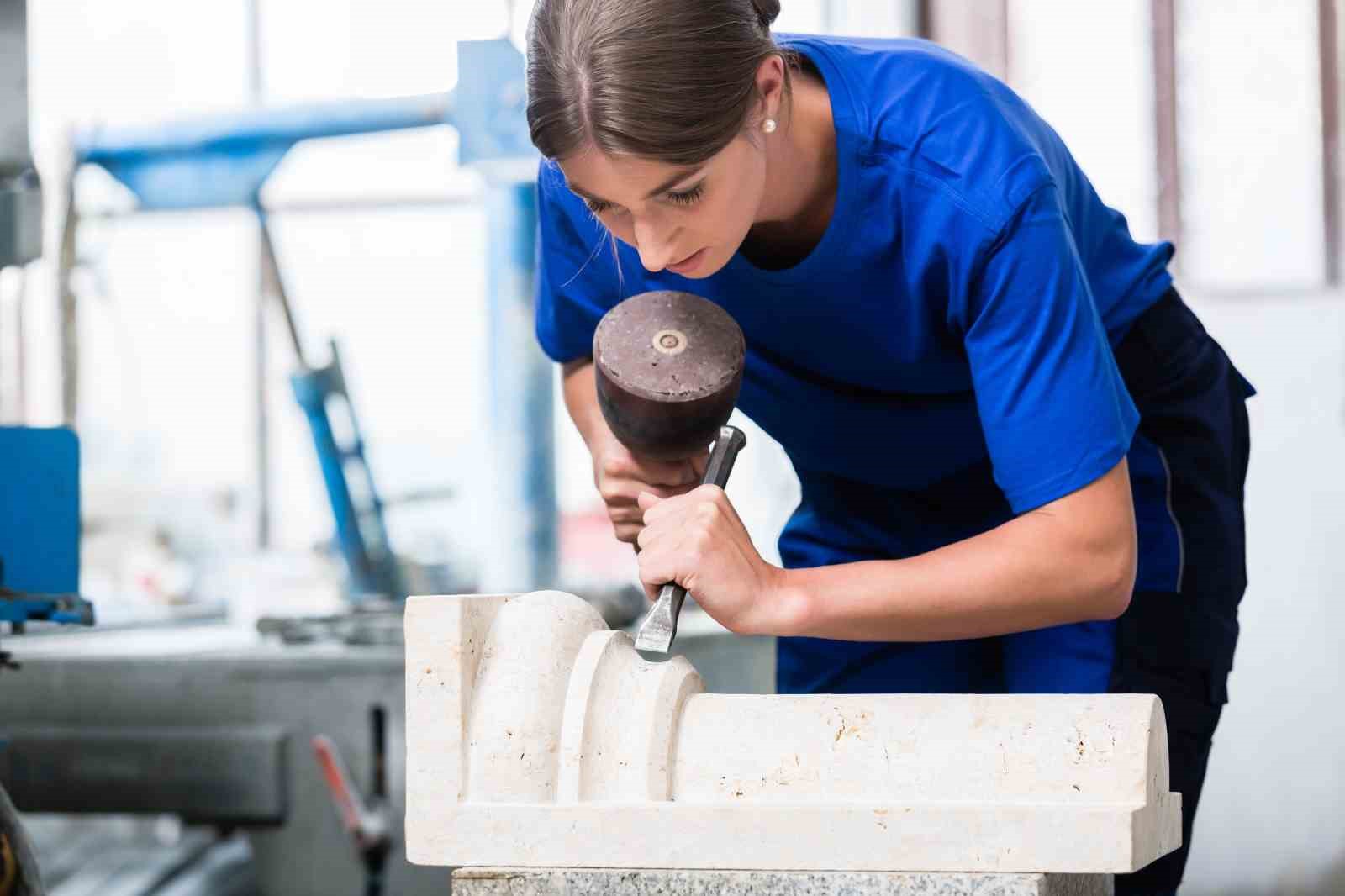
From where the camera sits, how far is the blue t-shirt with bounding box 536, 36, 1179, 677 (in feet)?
2.86

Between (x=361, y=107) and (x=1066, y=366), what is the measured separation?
68.3 inches

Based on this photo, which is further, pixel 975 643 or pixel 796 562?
pixel 796 562

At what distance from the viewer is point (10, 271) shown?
1587 mm

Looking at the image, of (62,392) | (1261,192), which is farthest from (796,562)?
(62,392)

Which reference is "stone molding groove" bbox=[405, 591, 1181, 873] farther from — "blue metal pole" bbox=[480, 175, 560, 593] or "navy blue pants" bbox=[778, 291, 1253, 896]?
"blue metal pole" bbox=[480, 175, 560, 593]

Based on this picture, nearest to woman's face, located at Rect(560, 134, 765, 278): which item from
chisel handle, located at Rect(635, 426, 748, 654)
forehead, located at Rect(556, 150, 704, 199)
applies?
forehead, located at Rect(556, 150, 704, 199)

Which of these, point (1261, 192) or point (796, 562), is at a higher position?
point (1261, 192)

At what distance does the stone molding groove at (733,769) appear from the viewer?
28.5 inches

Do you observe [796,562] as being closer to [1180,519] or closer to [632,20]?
[1180,519]

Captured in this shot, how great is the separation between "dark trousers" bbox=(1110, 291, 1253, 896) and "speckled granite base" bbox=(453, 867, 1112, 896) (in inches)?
13.3

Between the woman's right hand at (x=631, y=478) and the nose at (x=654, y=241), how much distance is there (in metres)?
0.20

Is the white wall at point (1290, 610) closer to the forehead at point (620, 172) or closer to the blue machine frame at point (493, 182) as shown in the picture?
the blue machine frame at point (493, 182)

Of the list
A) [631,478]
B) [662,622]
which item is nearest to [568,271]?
[631,478]

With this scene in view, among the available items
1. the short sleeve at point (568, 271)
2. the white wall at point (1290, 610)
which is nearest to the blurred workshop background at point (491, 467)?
the white wall at point (1290, 610)
